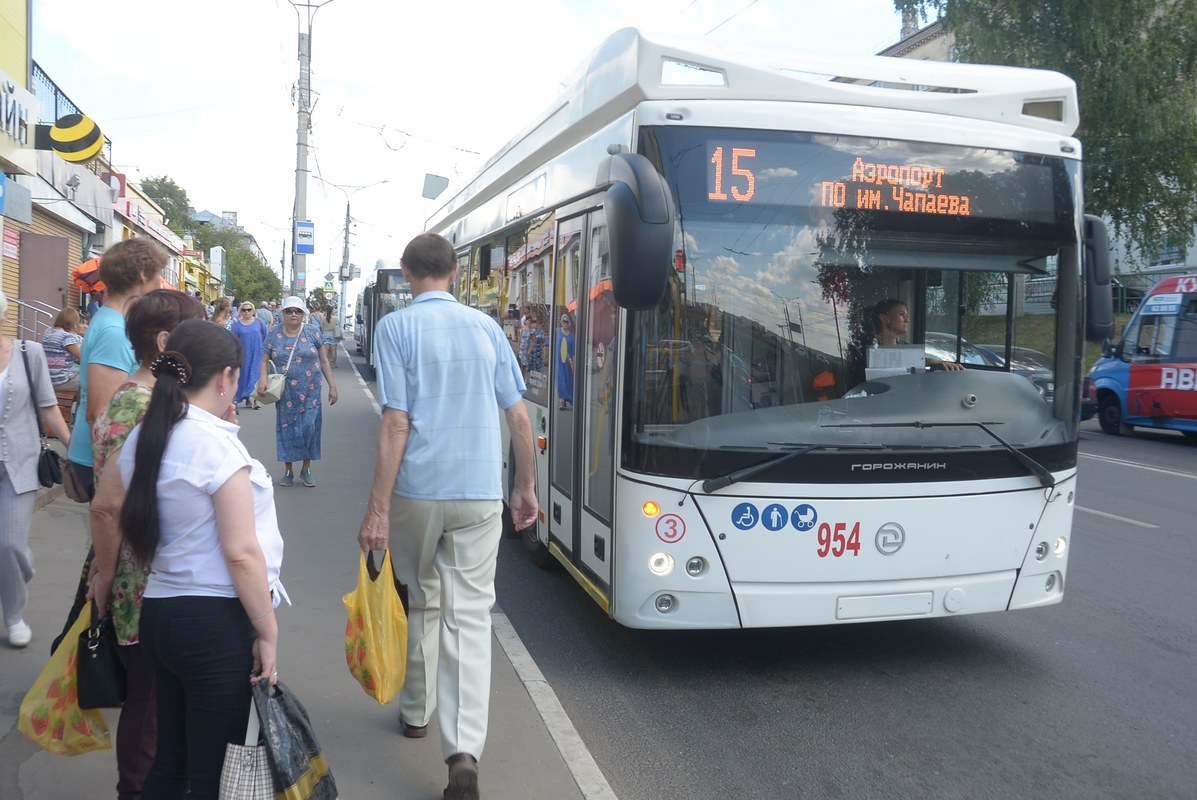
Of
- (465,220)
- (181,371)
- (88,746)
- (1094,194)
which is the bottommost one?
(88,746)

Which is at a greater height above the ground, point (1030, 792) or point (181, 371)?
point (181, 371)

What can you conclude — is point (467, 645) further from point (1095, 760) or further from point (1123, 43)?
point (1123, 43)

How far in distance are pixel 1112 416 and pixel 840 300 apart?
1742 cm

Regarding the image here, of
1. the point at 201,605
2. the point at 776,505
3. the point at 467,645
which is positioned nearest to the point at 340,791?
the point at 467,645

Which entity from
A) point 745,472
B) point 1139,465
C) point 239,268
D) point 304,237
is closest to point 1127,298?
point 1139,465

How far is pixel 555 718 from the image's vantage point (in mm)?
4707

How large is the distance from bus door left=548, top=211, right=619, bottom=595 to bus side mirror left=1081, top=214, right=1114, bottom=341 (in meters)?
2.56

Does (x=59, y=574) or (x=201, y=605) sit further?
(x=59, y=574)

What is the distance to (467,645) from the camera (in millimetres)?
3889

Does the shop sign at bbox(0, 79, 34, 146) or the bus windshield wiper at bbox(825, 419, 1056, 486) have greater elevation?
the shop sign at bbox(0, 79, 34, 146)

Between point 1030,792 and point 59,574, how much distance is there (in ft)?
19.0

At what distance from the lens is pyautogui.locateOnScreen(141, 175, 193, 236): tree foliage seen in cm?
10269

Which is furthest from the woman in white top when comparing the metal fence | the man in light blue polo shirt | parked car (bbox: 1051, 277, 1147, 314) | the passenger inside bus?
parked car (bbox: 1051, 277, 1147, 314)

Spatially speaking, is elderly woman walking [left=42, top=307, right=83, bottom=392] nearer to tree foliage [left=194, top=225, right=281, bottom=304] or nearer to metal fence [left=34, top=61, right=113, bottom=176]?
metal fence [left=34, top=61, right=113, bottom=176]
